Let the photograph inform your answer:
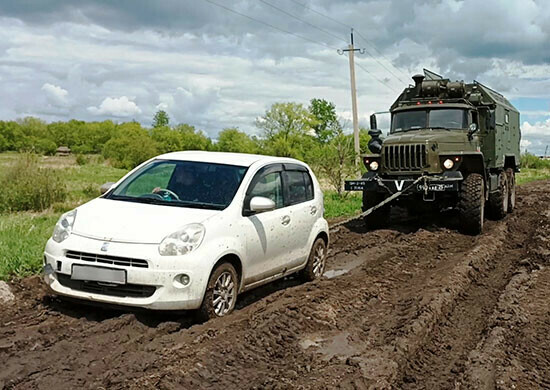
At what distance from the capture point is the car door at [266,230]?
22.4 feet

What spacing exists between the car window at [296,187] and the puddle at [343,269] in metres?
1.70

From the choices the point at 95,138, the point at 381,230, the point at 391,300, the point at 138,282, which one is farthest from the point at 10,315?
the point at 95,138

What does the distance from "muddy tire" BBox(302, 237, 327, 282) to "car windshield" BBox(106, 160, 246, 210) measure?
182cm

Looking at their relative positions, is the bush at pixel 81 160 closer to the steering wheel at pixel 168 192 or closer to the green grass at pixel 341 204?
the green grass at pixel 341 204

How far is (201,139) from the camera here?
69.4 meters

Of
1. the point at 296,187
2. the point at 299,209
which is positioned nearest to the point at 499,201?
the point at 296,187

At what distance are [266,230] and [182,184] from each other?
1053 mm

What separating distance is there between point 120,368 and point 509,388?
2.97 metres

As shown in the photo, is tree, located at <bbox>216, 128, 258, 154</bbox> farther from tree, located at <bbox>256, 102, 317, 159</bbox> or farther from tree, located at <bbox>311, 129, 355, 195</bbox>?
tree, located at <bbox>311, 129, 355, 195</bbox>

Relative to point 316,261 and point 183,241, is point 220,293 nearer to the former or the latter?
point 183,241

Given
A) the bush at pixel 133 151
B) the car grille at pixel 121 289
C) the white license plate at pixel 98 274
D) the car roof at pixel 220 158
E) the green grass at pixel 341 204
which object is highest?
the bush at pixel 133 151

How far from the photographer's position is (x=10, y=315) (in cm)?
645

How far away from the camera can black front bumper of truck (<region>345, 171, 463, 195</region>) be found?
13.0m

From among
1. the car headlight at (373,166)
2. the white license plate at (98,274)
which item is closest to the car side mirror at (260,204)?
the white license plate at (98,274)
